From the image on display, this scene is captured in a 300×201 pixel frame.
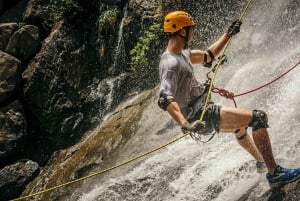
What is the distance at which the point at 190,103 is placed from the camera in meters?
5.79

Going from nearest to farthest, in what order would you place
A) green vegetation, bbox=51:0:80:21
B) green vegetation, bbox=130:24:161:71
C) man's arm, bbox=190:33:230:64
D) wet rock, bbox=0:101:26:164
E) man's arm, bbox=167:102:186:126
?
man's arm, bbox=167:102:186:126
man's arm, bbox=190:33:230:64
green vegetation, bbox=130:24:161:71
wet rock, bbox=0:101:26:164
green vegetation, bbox=51:0:80:21

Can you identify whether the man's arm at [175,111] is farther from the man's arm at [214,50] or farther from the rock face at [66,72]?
the rock face at [66,72]

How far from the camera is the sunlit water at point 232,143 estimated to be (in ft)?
22.8

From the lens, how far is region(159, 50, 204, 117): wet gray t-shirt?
5.39 m

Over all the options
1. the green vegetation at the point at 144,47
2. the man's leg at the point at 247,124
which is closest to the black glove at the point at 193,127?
the man's leg at the point at 247,124

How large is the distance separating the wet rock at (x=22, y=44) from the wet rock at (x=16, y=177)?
3444mm

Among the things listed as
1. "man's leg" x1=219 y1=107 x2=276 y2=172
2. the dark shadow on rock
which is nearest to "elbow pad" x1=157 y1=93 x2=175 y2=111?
"man's leg" x1=219 y1=107 x2=276 y2=172

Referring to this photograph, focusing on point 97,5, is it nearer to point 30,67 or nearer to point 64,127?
point 30,67

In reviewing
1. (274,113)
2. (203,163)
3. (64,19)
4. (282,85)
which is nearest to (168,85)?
(203,163)

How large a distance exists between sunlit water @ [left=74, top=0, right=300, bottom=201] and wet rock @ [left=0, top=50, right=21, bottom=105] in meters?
4.75

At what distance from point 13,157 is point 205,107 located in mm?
9041

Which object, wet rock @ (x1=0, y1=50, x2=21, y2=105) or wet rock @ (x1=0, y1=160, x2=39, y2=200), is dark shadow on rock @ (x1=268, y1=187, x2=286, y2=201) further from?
wet rock @ (x1=0, y1=50, x2=21, y2=105)

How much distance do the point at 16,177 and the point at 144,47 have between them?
5.11 m

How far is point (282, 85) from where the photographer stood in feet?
31.0
